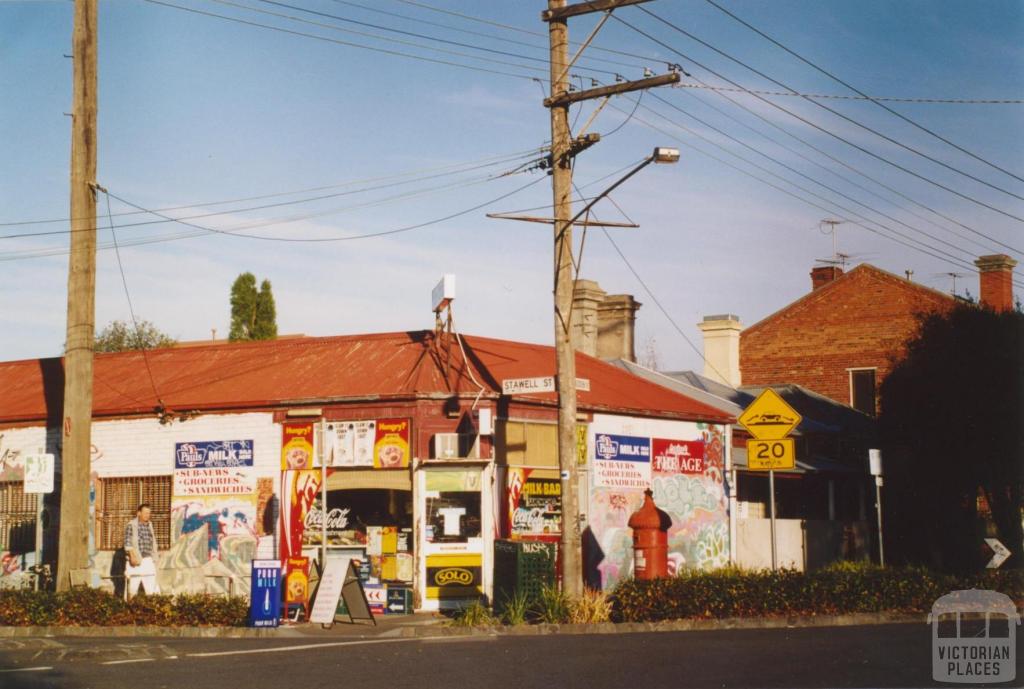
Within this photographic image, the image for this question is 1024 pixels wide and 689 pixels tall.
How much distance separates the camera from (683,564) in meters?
24.2

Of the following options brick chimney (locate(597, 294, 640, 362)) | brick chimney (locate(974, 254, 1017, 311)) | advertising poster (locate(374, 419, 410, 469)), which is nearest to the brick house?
brick chimney (locate(974, 254, 1017, 311))

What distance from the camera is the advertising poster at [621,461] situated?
23.2 meters

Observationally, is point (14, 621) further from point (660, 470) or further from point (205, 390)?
point (660, 470)

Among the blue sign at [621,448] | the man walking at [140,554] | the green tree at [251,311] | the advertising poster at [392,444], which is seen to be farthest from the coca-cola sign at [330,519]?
the green tree at [251,311]

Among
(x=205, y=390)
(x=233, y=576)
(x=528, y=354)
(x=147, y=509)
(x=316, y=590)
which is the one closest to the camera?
(x=316, y=590)

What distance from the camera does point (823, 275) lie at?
44031 millimetres

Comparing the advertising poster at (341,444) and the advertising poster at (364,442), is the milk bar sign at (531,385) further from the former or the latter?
the advertising poster at (341,444)

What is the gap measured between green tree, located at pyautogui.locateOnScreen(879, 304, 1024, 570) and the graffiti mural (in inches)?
223

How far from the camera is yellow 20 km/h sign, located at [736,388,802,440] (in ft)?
59.8

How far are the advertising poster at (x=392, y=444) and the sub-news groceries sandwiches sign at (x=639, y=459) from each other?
13.5 ft

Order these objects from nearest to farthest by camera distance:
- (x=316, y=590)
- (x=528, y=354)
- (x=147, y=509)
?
(x=316, y=590), (x=147, y=509), (x=528, y=354)

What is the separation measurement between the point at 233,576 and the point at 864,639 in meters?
12.1

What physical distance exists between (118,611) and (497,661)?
7.76 m

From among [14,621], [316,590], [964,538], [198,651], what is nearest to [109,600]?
[14,621]
